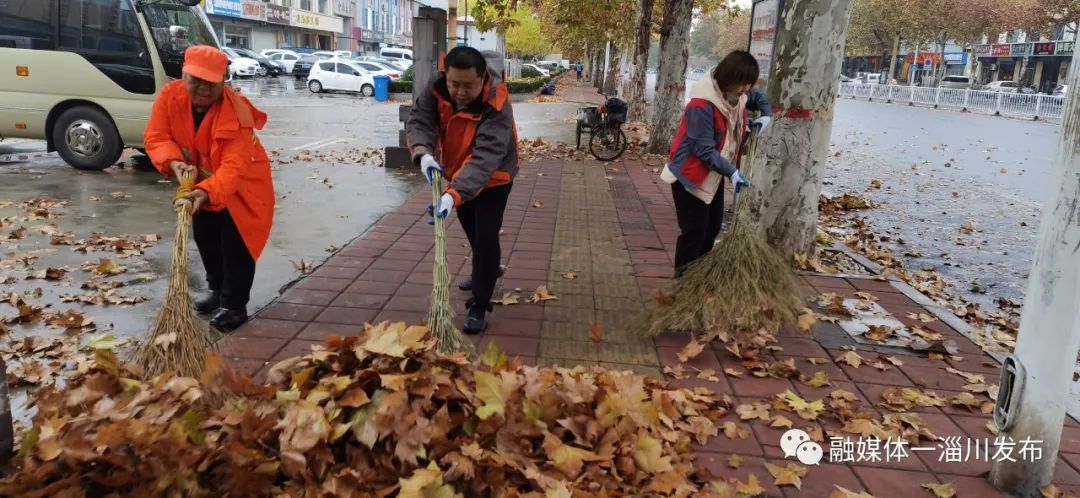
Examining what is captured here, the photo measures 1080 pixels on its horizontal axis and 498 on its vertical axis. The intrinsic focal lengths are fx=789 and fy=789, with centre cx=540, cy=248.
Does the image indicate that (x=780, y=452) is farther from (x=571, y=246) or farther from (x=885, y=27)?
(x=885, y=27)

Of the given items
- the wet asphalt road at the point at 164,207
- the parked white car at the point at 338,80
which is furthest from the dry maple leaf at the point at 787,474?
the parked white car at the point at 338,80

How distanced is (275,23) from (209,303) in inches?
2116

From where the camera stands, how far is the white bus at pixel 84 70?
897 centimetres

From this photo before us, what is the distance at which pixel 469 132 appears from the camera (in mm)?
4066

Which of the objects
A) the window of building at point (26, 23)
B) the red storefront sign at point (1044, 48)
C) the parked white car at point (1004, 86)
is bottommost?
the window of building at point (26, 23)

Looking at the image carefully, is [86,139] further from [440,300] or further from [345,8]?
[345,8]

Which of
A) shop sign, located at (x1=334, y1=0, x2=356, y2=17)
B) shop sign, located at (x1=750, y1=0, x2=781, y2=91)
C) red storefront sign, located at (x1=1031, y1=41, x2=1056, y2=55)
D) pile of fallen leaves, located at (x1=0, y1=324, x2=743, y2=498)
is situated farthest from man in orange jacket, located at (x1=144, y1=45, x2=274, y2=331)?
shop sign, located at (x1=334, y1=0, x2=356, y2=17)

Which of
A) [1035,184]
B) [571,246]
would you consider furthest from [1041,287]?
[1035,184]

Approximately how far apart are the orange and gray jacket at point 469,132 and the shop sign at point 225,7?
4723 centimetres

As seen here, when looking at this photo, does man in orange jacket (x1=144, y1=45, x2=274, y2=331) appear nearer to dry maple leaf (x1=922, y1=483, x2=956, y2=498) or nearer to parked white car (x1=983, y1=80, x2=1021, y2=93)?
dry maple leaf (x1=922, y1=483, x2=956, y2=498)

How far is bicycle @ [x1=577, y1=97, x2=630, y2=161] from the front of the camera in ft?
42.2

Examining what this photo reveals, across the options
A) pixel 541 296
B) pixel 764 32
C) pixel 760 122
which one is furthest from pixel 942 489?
pixel 764 32

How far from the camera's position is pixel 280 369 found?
9.13ft

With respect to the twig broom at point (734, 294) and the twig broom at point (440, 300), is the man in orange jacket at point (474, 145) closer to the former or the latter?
the twig broom at point (440, 300)
